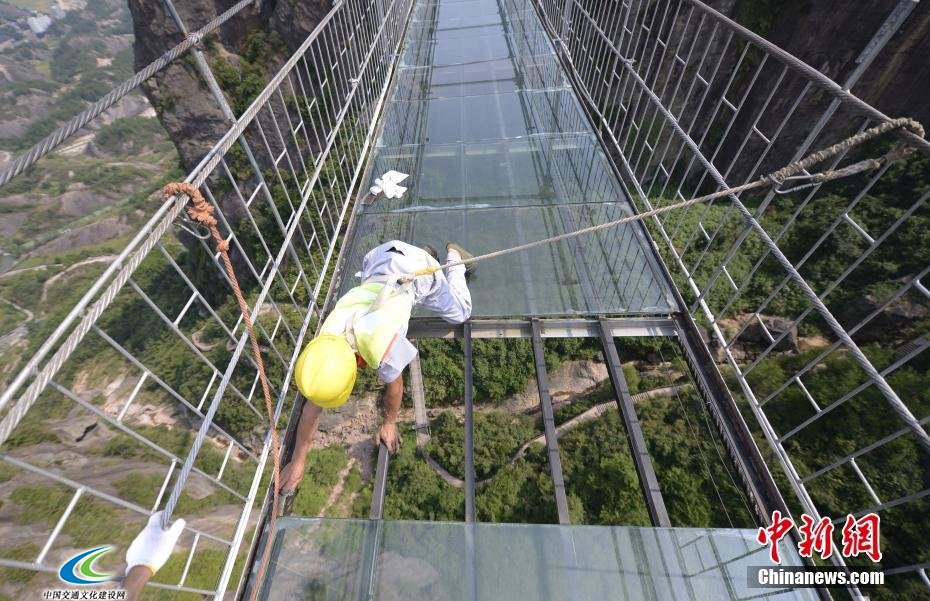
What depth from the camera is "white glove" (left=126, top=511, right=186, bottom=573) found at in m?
1.52

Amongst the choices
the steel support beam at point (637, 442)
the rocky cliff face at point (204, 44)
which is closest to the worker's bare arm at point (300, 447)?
the steel support beam at point (637, 442)

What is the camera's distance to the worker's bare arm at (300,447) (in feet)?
7.50

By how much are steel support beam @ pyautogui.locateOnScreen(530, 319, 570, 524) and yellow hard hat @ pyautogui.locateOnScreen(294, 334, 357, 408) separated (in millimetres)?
1107

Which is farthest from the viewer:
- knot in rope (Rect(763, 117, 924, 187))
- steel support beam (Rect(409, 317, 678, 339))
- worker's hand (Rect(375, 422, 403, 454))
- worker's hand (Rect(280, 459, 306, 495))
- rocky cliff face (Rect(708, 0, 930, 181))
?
rocky cliff face (Rect(708, 0, 930, 181))

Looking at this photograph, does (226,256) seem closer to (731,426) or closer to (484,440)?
(731,426)

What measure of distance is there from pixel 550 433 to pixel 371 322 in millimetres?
1263

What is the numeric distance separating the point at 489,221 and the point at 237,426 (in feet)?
57.3

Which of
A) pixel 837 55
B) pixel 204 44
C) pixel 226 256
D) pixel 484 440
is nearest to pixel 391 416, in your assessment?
pixel 226 256

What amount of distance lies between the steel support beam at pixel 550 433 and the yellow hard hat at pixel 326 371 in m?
1.11

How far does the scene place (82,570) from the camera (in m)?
1.51

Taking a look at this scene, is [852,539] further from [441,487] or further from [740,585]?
[441,487]

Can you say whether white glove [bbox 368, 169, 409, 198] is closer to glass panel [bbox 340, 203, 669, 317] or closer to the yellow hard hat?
glass panel [bbox 340, 203, 669, 317]

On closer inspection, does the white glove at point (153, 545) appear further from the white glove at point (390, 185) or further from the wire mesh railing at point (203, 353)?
the white glove at point (390, 185)

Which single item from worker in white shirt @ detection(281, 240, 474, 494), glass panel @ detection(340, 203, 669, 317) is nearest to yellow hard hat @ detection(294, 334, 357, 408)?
worker in white shirt @ detection(281, 240, 474, 494)
